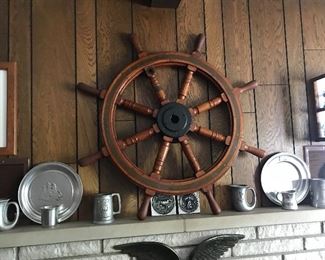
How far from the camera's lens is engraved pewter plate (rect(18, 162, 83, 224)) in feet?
4.15

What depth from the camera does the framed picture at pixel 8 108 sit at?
50.4 inches

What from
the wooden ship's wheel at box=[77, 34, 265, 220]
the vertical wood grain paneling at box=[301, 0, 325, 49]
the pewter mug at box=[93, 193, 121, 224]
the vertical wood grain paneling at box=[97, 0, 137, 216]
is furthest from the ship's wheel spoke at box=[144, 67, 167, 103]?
the vertical wood grain paneling at box=[301, 0, 325, 49]

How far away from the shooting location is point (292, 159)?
148 cm

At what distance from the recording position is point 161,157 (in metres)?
1.31

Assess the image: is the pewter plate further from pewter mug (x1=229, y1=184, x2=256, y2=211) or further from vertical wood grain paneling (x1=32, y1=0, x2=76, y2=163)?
vertical wood grain paneling (x1=32, y1=0, x2=76, y2=163)

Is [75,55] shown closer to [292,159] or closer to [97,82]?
[97,82]

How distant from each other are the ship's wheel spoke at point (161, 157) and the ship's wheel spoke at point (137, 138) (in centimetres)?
7

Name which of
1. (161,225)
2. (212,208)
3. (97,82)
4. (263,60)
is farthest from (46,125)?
(263,60)

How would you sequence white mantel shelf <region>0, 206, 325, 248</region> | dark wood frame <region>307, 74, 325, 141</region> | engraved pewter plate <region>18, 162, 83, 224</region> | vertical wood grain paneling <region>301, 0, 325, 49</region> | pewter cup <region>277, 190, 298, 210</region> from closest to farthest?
white mantel shelf <region>0, 206, 325, 248</region> < engraved pewter plate <region>18, 162, 83, 224</region> < pewter cup <region>277, 190, 298, 210</region> < dark wood frame <region>307, 74, 325, 141</region> < vertical wood grain paneling <region>301, 0, 325, 49</region>

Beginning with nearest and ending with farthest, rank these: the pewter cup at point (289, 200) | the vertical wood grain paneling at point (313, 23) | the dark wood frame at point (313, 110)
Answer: the pewter cup at point (289, 200) → the dark wood frame at point (313, 110) → the vertical wood grain paneling at point (313, 23)

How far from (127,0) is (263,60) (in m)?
0.76

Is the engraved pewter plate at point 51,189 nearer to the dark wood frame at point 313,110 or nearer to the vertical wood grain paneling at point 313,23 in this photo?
the dark wood frame at point 313,110

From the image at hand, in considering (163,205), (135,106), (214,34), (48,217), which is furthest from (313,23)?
(48,217)

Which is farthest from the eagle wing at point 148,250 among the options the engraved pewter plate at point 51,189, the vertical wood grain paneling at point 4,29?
the vertical wood grain paneling at point 4,29
